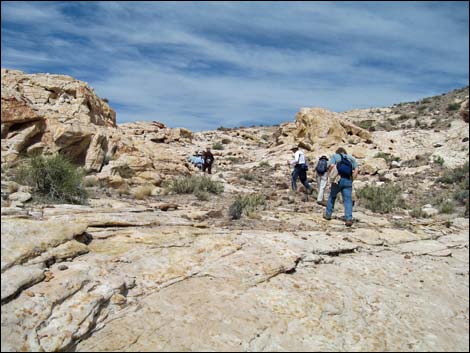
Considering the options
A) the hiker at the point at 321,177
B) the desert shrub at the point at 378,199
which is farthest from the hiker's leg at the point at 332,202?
the desert shrub at the point at 378,199

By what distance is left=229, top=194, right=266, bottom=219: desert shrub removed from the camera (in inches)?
319

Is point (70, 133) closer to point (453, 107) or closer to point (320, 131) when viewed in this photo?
point (320, 131)

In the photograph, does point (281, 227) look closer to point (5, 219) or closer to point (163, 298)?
point (163, 298)

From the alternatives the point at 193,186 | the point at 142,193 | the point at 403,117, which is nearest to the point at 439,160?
the point at 193,186

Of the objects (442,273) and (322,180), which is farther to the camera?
(322,180)

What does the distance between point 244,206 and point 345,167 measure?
2.19m

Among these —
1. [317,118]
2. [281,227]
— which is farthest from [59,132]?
[317,118]

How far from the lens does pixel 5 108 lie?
1041 centimetres

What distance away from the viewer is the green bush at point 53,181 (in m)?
7.78

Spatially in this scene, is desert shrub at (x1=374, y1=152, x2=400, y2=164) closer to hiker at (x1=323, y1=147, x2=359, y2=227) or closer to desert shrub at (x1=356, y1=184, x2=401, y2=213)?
desert shrub at (x1=356, y1=184, x2=401, y2=213)

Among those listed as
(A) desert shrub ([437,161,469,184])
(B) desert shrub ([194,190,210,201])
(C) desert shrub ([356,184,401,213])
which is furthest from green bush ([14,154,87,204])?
(A) desert shrub ([437,161,469,184])

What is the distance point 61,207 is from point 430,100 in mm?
41165

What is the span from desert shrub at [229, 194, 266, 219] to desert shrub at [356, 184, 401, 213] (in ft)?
10.7

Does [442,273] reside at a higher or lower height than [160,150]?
lower
